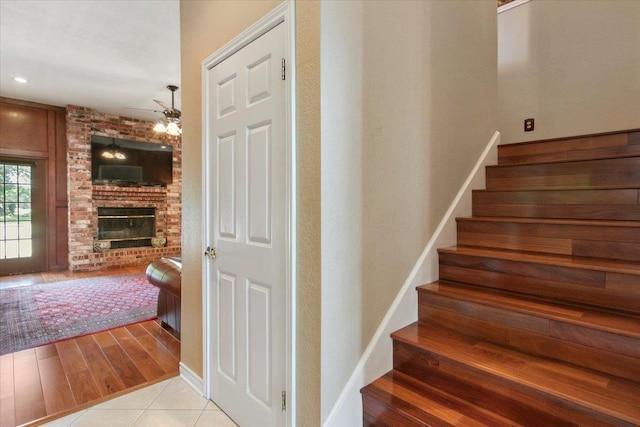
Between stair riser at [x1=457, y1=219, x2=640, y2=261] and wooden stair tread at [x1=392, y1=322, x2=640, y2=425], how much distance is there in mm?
651

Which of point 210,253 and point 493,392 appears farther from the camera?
point 210,253

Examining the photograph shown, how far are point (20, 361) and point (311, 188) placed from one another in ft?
9.27

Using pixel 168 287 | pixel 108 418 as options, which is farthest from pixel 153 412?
pixel 168 287

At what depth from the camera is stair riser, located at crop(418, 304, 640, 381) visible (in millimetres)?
1177

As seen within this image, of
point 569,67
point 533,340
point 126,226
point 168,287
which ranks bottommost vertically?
point 168,287

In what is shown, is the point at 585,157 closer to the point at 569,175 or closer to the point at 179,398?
the point at 569,175

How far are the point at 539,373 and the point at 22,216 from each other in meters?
7.26

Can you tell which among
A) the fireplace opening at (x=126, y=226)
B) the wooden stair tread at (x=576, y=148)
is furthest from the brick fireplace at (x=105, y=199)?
the wooden stair tread at (x=576, y=148)

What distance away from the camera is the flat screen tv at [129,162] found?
5.89 meters

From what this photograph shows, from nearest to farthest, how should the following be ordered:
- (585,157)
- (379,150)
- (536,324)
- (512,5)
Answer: (536,324), (379,150), (585,157), (512,5)

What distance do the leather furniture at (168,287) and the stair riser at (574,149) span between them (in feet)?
9.71

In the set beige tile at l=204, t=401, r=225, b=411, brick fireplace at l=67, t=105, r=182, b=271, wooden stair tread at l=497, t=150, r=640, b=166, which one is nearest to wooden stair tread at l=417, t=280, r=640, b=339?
wooden stair tread at l=497, t=150, r=640, b=166

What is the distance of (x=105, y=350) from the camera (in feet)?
8.61

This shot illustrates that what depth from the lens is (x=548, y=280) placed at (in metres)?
1.51
